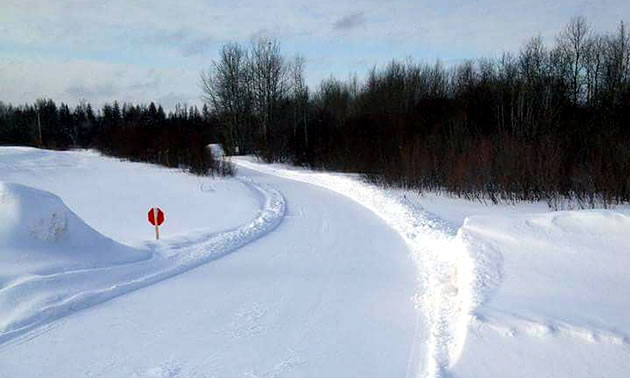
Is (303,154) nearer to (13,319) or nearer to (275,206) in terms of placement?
(275,206)

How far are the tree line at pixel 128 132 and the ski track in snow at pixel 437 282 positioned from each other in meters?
18.0

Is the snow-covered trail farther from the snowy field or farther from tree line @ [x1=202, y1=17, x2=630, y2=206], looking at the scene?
tree line @ [x1=202, y1=17, x2=630, y2=206]

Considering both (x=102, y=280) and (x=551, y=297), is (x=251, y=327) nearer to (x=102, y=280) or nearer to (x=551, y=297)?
(x=102, y=280)

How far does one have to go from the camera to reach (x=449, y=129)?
86.9 feet

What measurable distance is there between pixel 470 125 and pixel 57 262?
26.1 metres

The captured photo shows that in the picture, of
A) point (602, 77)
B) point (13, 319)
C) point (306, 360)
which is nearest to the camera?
point (306, 360)

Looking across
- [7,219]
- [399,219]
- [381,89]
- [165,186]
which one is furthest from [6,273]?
[381,89]

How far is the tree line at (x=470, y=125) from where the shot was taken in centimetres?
1636

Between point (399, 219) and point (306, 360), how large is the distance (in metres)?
8.86

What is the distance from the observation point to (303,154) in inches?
1586

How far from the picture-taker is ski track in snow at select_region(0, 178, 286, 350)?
18.5ft

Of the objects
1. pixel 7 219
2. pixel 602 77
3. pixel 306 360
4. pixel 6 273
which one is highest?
pixel 602 77

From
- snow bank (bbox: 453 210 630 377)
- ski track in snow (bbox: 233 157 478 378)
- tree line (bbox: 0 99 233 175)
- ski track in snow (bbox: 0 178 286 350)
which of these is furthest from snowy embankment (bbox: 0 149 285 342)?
tree line (bbox: 0 99 233 175)

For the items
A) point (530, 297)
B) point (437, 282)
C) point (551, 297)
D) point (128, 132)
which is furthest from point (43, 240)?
point (128, 132)
